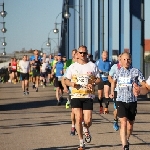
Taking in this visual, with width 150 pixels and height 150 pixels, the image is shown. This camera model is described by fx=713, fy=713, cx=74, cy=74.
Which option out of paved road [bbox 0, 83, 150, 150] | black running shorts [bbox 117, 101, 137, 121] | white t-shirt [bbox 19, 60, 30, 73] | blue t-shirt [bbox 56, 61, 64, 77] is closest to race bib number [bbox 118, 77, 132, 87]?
black running shorts [bbox 117, 101, 137, 121]

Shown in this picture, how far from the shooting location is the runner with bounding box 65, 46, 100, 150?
39.7 ft

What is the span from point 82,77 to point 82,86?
158mm

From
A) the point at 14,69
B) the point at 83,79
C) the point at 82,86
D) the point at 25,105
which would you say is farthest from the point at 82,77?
the point at 14,69

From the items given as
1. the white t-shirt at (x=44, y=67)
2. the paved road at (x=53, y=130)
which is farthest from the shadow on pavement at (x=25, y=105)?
the white t-shirt at (x=44, y=67)

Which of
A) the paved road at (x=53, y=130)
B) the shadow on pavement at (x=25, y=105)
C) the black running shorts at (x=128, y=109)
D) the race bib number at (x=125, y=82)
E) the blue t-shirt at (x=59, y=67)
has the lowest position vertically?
the paved road at (x=53, y=130)

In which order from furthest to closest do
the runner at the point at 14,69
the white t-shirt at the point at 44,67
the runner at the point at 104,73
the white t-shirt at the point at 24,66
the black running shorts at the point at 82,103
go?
the runner at the point at 14,69
the white t-shirt at the point at 44,67
the white t-shirt at the point at 24,66
the runner at the point at 104,73
the black running shorts at the point at 82,103

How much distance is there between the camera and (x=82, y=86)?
12.1 metres

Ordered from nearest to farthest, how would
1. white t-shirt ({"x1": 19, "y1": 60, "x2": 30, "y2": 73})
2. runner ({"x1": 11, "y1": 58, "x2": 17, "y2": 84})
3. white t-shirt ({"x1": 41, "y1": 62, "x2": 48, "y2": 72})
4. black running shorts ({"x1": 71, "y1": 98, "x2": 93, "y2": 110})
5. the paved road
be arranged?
black running shorts ({"x1": 71, "y1": 98, "x2": 93, "y2": 110})
the paved road
white t-shirt ({"x1": 19, "y1": 60, "x2": 30, "y2": 73})
white t-shirt ({"x1": 41, "y1": 62, "x2": 48, "y2": 72})
runner ({"x1": 11, "y1": 58, "x2": 17, "y2": 84})

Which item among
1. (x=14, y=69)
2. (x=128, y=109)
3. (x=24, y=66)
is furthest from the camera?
(x=14, y=69)

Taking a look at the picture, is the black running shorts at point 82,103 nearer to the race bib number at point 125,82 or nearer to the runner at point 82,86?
the runner at point 82,86

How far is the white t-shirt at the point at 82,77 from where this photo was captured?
12125 millimetres

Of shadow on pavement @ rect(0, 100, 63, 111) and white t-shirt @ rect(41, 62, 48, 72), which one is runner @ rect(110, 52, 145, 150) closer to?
shadow on pavement @ rect(0, 100, 63, 111)

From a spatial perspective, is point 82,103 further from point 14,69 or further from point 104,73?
point 14,69

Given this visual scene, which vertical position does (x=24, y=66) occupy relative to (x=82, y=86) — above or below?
above
